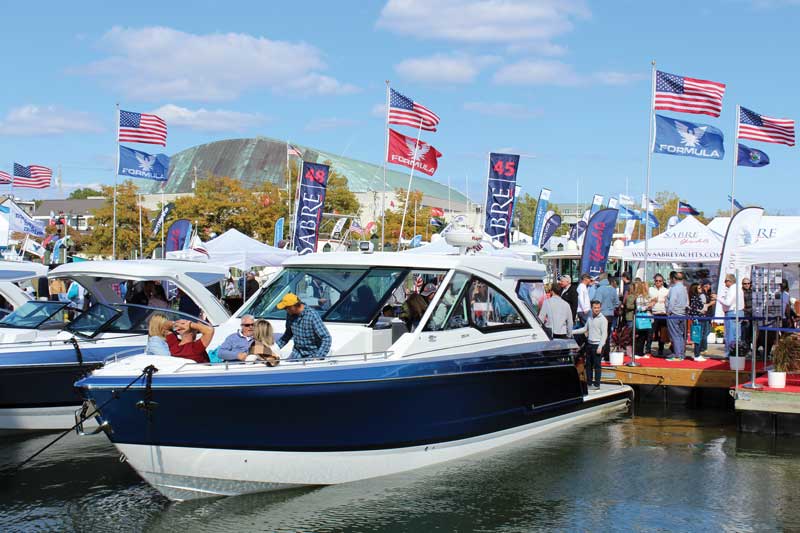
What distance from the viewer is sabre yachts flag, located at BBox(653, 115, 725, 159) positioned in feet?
59.0

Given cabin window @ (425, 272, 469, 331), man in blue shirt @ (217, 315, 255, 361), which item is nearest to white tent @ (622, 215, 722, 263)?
cabin window @ (425, 272, 469, 331)

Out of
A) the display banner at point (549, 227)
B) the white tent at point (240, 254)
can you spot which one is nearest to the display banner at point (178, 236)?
the white tent at point (240, 254)

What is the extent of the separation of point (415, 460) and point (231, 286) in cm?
2177

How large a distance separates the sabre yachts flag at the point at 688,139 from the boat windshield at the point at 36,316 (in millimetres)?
11700

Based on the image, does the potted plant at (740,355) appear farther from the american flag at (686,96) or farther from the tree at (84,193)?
the tree at (84,193)

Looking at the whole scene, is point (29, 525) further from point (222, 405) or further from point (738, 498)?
point (738, 498)

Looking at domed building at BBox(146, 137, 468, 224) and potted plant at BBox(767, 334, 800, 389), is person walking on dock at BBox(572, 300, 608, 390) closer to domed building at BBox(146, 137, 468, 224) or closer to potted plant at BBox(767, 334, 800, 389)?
potted plant at BBox(767, 334, 800, 389)

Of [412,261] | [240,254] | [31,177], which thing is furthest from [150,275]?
[31,177]

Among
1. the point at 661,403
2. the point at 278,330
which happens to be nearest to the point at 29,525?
the point at 278,330

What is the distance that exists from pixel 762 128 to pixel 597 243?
443 cm

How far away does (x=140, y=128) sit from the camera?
1054 inches

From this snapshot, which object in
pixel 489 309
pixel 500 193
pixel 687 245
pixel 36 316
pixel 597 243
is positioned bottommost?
pixel 36 316

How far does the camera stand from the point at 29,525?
9.04 m

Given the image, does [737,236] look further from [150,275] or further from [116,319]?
[116,319]
